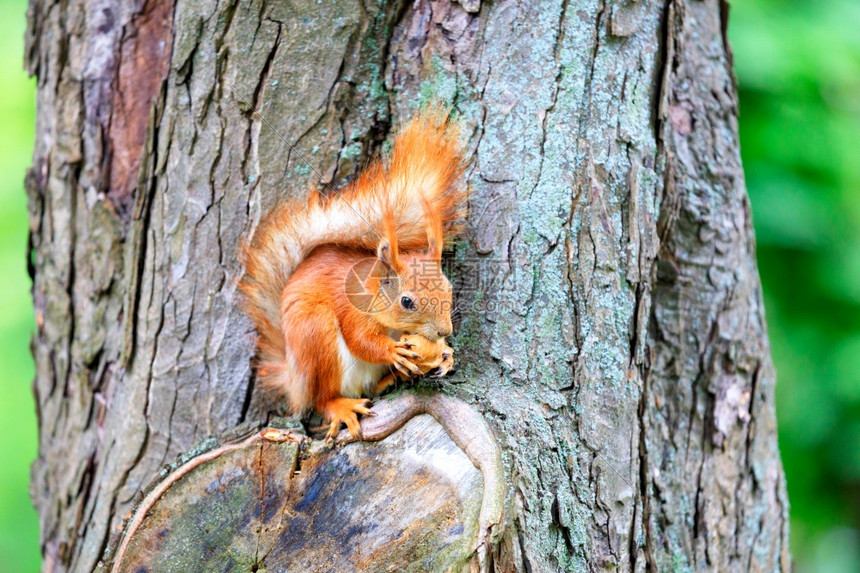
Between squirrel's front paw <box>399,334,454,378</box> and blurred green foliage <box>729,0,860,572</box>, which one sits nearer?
squirrel's front paw <box>399,334,454,378</box>

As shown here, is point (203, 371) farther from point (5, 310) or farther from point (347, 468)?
point (5, 310)

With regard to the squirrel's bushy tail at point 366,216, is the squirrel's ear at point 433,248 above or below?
below

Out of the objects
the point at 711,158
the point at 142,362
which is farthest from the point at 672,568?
the point at 142,362

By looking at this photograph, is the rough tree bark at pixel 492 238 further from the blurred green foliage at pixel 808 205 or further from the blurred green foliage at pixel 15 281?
the blurred green foliage at pixel 15 281

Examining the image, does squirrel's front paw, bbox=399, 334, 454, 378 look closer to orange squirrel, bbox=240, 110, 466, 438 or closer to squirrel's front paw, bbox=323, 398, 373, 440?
orange squirrel, bbox=240, 110, 466, 438

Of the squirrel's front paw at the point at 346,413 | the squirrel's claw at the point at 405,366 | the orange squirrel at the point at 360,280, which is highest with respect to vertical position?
the orange squirrel at the point at 360,280

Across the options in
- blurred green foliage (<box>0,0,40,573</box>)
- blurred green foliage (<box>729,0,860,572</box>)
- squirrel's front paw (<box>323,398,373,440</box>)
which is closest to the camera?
squirrel's front paw (<box>323,398,373,440</box>)

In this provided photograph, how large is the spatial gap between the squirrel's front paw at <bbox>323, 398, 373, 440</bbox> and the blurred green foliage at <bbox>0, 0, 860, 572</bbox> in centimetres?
133

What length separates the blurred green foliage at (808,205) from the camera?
1856 mm

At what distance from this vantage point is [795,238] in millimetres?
1938

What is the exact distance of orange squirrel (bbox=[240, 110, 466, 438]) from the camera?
1.11m

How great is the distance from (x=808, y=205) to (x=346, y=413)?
5.03 feet

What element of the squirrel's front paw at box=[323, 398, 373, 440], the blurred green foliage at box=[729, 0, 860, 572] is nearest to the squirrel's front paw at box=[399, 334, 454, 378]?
the squirrel's front paw at box=[323, 398, 373, 440]

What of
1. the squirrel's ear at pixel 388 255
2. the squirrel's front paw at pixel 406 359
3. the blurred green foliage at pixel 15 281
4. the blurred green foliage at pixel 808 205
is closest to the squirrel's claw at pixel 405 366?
the squirrel's front paw at pixel 406 359
